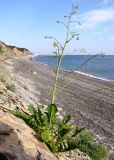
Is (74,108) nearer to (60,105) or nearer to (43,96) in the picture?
(60,105)

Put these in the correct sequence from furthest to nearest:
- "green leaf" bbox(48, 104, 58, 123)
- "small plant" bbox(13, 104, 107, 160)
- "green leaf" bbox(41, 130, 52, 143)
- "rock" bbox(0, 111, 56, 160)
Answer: "green leaf" bbox(48, 104, 58, 123)
"small plant" bbox(13, 104, 107, 160)
"green leaf" bbox(41, 130, 52, 143)
"rock" bbox(0, 111, 56, 160)

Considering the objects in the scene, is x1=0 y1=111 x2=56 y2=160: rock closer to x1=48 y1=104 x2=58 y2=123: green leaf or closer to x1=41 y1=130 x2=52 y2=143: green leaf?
x1=41 y1=130 x2=52 y2=143: green leaf

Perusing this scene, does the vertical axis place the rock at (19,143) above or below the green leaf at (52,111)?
below

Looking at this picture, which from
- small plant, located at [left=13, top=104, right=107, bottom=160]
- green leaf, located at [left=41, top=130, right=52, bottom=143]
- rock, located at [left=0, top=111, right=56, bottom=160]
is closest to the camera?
rock, located at [left=0, top=111, right=56, bottom=160]

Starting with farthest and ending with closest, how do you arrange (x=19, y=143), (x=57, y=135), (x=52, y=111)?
(x=52, y=111)
(x=57, y=135)
(x=19, y=143)

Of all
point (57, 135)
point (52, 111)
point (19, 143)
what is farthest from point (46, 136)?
point (19, 143)

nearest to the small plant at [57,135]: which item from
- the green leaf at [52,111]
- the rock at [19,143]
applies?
the green leaf at [52,111]

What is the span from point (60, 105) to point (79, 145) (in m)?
14.4

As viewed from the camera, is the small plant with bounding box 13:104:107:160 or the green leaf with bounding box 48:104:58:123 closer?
the small plant with bounding box 13:104:107:160

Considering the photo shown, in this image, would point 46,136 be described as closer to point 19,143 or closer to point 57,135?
point 57,135

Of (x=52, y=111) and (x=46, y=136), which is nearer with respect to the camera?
(x=46, y=136)

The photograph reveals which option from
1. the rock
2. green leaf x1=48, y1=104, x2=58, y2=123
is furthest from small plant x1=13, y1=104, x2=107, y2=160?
the rock

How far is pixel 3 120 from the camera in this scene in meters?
7.93

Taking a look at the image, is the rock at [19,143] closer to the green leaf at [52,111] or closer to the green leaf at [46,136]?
the green leaf at [46,136]
